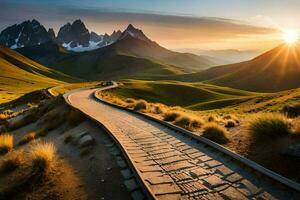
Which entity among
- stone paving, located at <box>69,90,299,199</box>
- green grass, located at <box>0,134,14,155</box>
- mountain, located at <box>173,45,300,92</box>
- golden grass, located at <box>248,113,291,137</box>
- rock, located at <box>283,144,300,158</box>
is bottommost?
green grass, located at <box>0,134,14,155</box>

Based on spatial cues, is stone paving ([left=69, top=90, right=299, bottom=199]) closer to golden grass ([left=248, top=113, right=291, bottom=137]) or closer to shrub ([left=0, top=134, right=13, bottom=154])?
golden grass ([left=248, top=113, right=291, bottom=137])

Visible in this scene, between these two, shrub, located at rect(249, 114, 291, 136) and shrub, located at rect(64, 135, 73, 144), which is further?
shrub, located at rect(64, 135, 73, 144)

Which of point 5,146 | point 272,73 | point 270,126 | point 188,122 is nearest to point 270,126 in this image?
point 270,126

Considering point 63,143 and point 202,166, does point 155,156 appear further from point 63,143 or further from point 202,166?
point 63,143

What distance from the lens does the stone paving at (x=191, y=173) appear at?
7590 mm

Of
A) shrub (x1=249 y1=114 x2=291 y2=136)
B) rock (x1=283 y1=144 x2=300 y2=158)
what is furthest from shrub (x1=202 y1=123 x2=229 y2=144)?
rock (x1=283 y1=144 x2=300 y2=158)

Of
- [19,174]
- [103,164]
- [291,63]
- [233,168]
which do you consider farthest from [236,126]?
[291,63]

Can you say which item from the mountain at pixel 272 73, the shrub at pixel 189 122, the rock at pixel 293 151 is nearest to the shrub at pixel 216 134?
the shrub at pixel 189 122

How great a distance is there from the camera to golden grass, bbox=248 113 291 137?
11.5 meters

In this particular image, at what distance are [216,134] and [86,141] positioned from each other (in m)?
6.59

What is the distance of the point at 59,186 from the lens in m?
9.21

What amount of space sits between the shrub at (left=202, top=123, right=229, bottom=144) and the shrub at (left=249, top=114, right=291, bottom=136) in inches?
52.1

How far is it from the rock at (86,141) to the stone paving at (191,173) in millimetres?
1669

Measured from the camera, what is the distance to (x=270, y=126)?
11648 millimetres
